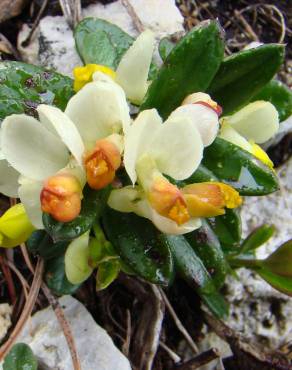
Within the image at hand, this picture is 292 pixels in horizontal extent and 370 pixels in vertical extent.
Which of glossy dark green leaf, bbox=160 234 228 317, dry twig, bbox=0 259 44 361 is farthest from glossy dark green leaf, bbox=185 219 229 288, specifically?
dry twig, bbox=0 259 44 361

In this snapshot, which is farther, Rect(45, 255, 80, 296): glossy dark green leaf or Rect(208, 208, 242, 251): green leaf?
Rect(45, 255, 80, 296): glossy dark green leaf

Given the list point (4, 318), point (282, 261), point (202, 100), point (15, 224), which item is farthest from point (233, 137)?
point (4, 318)

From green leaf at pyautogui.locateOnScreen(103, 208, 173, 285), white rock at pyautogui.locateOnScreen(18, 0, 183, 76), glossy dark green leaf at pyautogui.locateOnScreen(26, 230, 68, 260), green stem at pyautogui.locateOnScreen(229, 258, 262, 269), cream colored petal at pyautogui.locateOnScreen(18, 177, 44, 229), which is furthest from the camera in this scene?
white rock at pyautogui.locateOnScreen(18, 0, 183, 76)

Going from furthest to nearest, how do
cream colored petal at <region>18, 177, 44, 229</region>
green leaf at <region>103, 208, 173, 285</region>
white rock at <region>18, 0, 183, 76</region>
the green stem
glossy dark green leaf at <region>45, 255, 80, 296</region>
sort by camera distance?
white rock at <region>18, 0, 183, 76</region> → the green stem → glossy dark green leaf at <region>45, 255, 80, 296</region> → green leaf at <region>103, 208, 173, 285</region> → cream colored petal at <region>18, 177, 44, 229</region>

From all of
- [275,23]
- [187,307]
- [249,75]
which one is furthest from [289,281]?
[275,23]

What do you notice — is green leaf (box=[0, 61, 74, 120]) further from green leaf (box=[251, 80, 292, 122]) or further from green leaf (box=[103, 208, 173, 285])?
green leaf (box=[251, 80, 292, 122])

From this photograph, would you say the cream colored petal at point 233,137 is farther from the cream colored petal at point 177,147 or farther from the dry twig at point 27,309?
the dry twig at point 27,309
